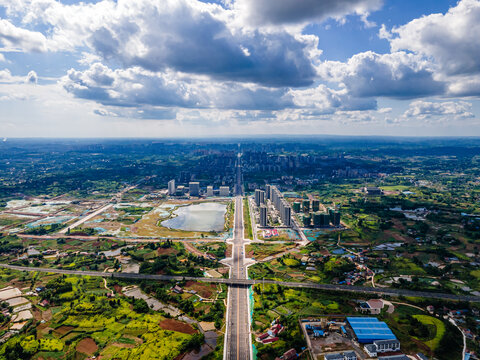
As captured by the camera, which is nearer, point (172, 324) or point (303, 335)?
point (303, 335)

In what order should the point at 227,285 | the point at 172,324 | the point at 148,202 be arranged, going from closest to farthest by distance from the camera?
the point at 172,324, the point at 227,285, the point at 148,202

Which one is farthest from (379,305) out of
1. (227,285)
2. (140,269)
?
(140,269)

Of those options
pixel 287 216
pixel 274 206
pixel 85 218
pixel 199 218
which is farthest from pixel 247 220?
pixel 85 218

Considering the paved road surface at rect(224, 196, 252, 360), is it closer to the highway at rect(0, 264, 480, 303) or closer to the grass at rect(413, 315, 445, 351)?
the highway at rect(0, 264, 480, 303)

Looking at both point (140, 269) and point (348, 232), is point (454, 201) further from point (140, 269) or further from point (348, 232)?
point (140, 269)

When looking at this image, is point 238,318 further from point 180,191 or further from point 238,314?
point 180,191

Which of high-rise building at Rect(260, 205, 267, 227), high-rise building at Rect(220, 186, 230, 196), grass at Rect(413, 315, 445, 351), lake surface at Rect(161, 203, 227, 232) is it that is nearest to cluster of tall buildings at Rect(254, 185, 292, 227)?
high-rise building at Rect(260, 205, 267, 227)
